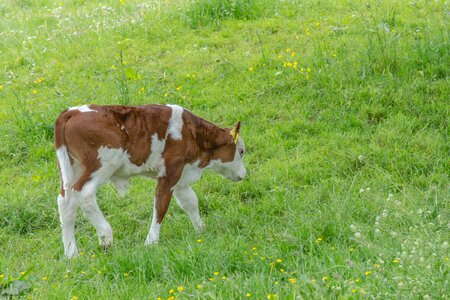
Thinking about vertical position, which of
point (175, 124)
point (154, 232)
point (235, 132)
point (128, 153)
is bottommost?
point (154, 232)

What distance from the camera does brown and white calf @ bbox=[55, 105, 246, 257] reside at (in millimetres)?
7215

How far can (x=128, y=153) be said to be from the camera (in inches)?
294

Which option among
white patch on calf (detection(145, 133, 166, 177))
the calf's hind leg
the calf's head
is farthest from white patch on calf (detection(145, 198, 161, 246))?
the calf's head

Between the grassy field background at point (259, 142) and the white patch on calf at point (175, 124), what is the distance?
95 centimetres

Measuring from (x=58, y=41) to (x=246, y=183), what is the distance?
535cm

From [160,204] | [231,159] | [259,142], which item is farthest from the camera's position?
[259,142]

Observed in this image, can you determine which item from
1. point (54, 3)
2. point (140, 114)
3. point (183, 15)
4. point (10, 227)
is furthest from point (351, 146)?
point (54, 3)

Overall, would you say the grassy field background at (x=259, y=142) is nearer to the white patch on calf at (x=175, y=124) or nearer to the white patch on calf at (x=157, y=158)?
the white patch on calf at (x=157, y=158)

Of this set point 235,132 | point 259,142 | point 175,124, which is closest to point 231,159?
point 235,132

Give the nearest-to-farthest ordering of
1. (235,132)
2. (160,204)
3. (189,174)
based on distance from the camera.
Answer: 1. (160,204)
2. (189,174)
3. (235,132)

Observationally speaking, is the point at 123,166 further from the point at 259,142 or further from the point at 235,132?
the point at 259,142

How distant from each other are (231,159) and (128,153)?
129 centimetres

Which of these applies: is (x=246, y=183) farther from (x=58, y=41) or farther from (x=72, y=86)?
(x=58, y=41)

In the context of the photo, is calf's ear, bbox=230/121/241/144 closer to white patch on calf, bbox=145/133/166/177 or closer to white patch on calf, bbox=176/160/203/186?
white patch on calf, bbox=176/160/203/186
